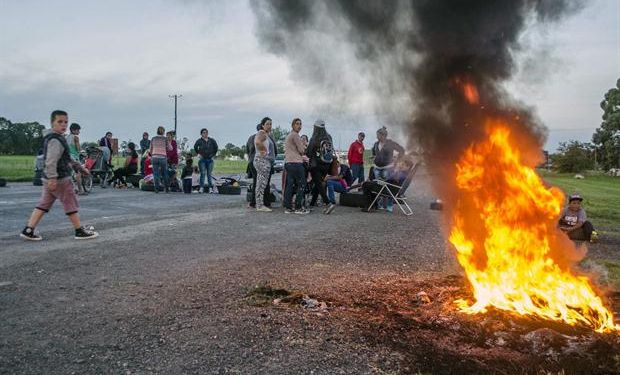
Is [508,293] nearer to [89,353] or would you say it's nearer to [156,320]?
[156,320]

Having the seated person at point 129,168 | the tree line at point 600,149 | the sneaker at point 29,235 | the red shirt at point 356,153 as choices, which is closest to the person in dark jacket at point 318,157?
the red shirt at point 356,153

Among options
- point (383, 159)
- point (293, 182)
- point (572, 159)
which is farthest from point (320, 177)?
point (572, 159)

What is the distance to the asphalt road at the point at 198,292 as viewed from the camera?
3221 mm

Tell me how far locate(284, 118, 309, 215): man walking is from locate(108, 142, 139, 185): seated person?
8.93 m

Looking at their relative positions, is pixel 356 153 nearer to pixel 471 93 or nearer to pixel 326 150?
pixel 326 150

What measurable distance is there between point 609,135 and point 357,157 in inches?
1357

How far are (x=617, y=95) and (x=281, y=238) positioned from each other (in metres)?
42.7

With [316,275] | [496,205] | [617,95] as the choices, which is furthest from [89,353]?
[617,95]

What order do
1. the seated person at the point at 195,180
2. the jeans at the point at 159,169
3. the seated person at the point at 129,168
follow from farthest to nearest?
the seated person at the point at 129,168 → the seated person at the point at 195,180 → the jeans at the point at 159,169

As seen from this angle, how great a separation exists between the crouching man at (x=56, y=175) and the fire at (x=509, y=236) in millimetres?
5586

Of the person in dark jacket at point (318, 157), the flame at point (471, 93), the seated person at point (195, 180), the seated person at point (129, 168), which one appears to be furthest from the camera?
the seated person at point (129, 168)

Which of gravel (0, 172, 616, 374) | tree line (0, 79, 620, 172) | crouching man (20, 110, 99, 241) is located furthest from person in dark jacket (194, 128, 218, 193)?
tree line (0, 79, 620, 172)

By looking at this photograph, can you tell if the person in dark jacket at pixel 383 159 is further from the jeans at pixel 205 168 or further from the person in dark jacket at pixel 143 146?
the person in dark jacket at pixel 143 146

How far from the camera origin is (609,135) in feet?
129
